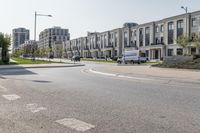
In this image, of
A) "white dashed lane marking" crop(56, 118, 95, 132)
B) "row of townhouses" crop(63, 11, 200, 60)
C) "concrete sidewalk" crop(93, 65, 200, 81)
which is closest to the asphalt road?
"white dashed lane marking" crop(56, 118, 95, 132)

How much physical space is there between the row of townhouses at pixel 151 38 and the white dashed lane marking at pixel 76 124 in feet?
217

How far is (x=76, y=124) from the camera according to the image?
7.50m

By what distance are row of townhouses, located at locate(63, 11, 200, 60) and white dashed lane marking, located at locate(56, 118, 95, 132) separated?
217ft

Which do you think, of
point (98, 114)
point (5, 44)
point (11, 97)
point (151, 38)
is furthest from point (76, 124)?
point (151, 38)

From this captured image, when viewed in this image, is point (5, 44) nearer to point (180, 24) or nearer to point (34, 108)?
point (180, 24)

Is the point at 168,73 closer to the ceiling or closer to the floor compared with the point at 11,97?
closer to the ceiling

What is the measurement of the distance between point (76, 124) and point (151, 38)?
88342 mm

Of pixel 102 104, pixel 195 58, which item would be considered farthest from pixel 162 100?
pixel 195 58

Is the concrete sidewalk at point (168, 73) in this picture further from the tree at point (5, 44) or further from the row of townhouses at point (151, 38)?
the row of townhouses at point (151, 38)

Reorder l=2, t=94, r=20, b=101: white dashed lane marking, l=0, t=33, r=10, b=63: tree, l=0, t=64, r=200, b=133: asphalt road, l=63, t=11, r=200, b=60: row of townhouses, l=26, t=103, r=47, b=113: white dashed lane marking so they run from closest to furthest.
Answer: l=0, t=64, r=200, b=133: asphalt road → l=26, t=103, r=47, b=113: white dashed lane marking → l=2, t=94, r=20, b=101: white dashed lane marking → l=0, t=33, r=10, b=63: tree → l=63, t=11, r=200, b=60: row of townhouses

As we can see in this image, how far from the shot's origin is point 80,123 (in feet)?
24.9

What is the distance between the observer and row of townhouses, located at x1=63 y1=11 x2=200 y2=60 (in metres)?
79.2

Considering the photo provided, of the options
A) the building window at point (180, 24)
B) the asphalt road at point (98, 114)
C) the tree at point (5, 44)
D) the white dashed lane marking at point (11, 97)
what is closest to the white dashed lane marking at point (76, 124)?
the asphalt road at point (98, 114)

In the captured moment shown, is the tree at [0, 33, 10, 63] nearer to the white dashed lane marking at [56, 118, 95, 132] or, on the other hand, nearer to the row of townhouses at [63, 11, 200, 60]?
the row of townhouses at [63, 11, 200, 60]
